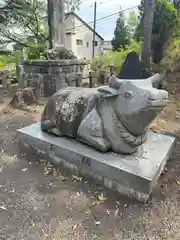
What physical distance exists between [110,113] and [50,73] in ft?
15.8

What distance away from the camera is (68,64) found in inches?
296

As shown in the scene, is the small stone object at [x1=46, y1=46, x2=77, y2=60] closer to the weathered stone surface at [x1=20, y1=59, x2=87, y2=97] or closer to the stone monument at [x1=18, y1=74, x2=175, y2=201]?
the weathered stone surface at [x1=20, y1=59, x2=87, y2=97]

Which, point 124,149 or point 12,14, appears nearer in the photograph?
point 124,149

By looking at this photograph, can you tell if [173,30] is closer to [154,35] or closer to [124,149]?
[154,35]

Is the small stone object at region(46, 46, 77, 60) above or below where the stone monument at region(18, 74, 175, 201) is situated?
above

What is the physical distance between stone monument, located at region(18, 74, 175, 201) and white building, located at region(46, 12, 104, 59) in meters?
21.7

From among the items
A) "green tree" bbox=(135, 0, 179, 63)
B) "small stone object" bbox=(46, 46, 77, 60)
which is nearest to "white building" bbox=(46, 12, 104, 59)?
"small stone object" bbox=(46, 46, 77, 60)

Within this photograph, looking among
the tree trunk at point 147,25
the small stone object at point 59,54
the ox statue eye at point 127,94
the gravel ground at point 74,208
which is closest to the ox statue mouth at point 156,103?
the ox statue eye at point 127,94

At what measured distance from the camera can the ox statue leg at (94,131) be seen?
2.97 metres

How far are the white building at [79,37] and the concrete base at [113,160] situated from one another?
71.4ft

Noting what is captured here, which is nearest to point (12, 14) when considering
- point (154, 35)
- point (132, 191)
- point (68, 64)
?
point (68, 64)

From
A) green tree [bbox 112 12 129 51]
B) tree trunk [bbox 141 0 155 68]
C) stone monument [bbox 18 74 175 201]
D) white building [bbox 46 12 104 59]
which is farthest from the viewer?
green tree [bbox 112 12 129 51]

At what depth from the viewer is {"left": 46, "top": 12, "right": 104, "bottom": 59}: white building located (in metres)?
24.4

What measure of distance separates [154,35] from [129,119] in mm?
6408
